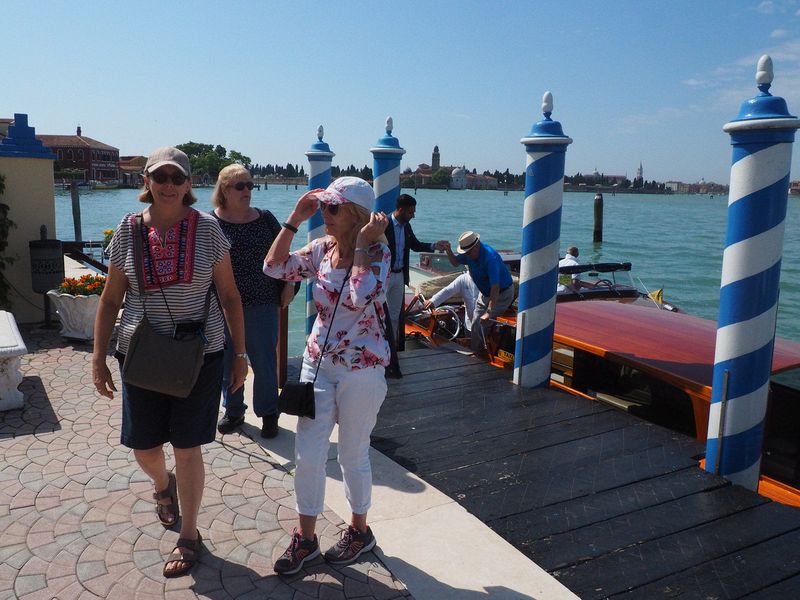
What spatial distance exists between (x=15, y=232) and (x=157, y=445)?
5.46 metres

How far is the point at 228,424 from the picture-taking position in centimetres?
424

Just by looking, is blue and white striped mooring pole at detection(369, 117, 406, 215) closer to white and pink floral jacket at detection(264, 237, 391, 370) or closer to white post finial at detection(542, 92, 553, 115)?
white post finial at detection(542, 92, 553, 115)

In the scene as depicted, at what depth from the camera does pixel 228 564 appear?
279 centimetres

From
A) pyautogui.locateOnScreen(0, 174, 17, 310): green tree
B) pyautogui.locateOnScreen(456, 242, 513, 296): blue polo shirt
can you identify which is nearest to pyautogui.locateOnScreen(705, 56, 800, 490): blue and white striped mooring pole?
pyautogui.locateOnScreen(456, 242, 513, 296): blue polo shirt

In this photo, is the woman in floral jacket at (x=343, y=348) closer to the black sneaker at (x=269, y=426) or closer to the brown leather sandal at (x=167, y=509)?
the brown leather sandal at (x=167, y=509)

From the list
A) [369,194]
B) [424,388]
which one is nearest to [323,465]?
[369,194]

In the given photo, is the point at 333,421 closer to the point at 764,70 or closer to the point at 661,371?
the point at 661,371

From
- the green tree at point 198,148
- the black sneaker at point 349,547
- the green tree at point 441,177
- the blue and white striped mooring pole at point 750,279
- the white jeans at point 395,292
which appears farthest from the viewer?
the green tree at point 441,177

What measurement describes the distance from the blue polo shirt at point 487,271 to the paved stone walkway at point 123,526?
120 inches

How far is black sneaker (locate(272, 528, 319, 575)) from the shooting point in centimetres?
270

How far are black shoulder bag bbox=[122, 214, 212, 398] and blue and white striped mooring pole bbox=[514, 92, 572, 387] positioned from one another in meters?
2.95

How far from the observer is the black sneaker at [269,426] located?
4.12m

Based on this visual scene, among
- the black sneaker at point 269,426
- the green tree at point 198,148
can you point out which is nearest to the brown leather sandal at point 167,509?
the black sneaker at point 269,426

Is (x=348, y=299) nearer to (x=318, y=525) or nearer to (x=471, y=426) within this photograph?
(x=318, y=525)
